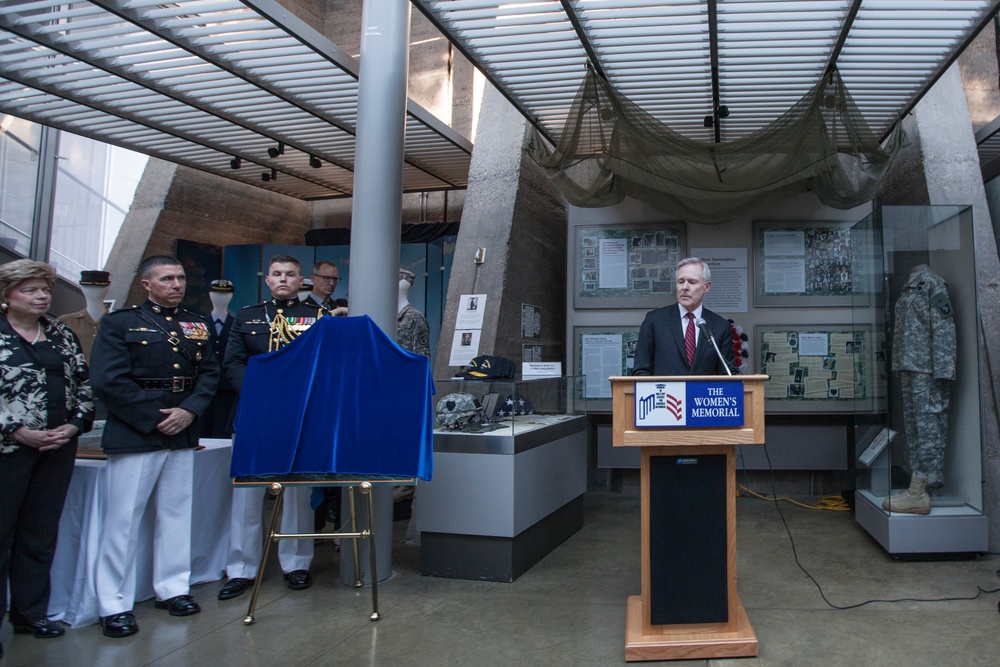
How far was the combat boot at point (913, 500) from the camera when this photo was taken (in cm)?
424

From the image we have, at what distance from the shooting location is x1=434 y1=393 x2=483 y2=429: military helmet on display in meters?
4.11

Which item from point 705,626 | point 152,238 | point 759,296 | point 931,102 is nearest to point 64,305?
point 152,238

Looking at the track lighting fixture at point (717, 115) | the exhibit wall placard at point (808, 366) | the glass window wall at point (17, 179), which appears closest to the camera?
the track lighting fixture at point (717, 115)

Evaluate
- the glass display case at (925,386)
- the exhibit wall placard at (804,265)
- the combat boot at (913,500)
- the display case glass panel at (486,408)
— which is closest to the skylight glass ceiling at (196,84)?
the display case glass panel at (486,408)

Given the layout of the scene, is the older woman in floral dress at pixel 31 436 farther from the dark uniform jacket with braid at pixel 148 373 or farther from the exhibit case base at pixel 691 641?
the exhibit case base at pixel 691 641

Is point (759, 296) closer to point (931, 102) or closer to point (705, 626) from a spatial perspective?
point (931, 102)

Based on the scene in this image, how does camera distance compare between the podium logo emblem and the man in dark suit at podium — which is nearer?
the podium logo emblem

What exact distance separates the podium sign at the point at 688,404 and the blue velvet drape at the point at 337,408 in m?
1.05

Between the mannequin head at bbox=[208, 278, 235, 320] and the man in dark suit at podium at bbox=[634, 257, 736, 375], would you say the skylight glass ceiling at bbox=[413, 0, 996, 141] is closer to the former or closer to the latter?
the man in dark suit at podium at bbox=[634, 257, 736, 375]

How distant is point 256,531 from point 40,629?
101 cm

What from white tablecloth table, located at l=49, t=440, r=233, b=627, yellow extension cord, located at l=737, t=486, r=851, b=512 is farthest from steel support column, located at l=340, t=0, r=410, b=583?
yellow extension cord, located at l=737, t=486, r=851, b=512

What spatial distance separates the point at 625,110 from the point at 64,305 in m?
6.86

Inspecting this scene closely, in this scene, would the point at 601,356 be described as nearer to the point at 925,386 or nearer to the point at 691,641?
the point at 925,386

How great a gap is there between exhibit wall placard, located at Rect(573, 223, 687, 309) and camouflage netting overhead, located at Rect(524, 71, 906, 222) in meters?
1.19
